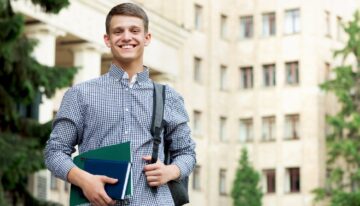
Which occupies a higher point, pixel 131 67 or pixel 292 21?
pixel 292 21

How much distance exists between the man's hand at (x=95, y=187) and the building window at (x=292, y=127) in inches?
2256

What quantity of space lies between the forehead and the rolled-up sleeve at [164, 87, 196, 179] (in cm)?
34

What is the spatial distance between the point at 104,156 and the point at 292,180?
57.2 meters

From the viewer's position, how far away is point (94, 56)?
48.3 m

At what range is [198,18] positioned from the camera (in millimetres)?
61094

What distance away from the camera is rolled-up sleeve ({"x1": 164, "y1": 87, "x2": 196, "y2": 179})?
17.7ft

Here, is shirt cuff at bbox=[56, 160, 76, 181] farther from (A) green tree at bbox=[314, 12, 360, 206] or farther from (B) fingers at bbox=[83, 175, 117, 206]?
(A) green tree at bbox=[314, 12, 360, 206]

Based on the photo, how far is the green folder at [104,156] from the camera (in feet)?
16.4

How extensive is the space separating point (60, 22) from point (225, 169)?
20209mm

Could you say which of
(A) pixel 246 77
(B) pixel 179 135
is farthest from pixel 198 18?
(B) pixel 179 135

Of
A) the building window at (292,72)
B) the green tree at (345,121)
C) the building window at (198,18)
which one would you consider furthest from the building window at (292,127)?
the building window at (198,18)

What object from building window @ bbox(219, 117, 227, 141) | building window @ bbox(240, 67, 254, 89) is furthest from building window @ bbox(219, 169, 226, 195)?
building window @ bbox(240, 67, 254, 89)

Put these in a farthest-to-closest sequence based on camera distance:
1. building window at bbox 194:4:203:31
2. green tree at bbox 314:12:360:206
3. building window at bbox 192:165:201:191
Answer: building window at bbox 194:4:203:31 < building window at bbox 192:165:201:191 < green tree at bbox 314:12:360:206

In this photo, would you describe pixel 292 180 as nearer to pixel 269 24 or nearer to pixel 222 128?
pixel 222 128
